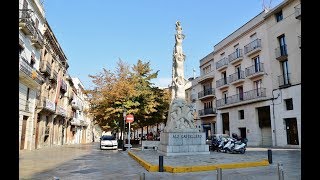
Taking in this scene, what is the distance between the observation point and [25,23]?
20844 mm

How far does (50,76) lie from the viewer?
3062cm

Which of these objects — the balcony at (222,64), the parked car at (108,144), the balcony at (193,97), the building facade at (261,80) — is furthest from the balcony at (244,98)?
the parked car at (108,144)

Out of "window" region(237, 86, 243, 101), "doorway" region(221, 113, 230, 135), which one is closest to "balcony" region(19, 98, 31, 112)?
"window" region(237, 86, 243, 101)

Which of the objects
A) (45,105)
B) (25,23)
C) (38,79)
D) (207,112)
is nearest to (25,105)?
(38,79)

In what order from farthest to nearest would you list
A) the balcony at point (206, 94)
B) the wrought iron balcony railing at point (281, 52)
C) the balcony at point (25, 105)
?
the balcony at point (206, 94) < the wrought iron balcony railing at point (281, 52) < the balcony at point (25, 105)

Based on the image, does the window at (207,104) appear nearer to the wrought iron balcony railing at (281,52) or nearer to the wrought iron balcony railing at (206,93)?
the wrought iron balcony railing at (206,93)

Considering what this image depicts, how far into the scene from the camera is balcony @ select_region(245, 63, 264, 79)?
27.7 meters

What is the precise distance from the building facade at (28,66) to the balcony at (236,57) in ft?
72.1

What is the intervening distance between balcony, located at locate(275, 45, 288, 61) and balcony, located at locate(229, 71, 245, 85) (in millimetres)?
5803

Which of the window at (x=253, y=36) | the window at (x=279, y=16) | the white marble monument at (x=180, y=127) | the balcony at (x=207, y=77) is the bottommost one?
the white marble monument at (x=180, y=127)

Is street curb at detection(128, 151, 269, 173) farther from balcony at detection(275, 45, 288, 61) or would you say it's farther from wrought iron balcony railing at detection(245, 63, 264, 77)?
wrought iron balcony railing at detection(245, 63, 264, 77)

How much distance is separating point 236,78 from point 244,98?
3232 mm

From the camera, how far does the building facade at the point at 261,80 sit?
933 inches

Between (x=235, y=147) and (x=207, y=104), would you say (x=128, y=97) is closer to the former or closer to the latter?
(x=235, y=147)
